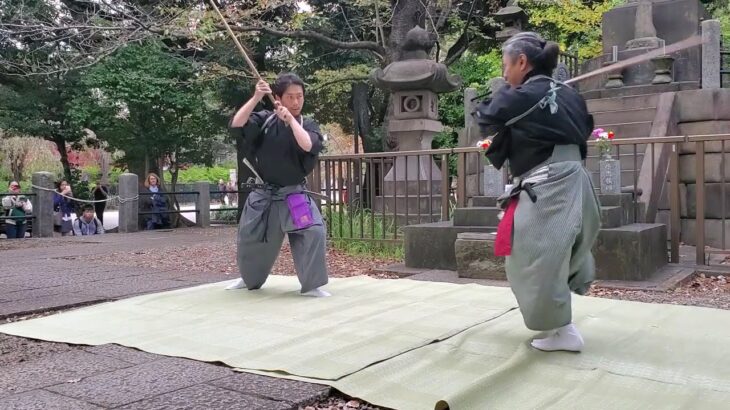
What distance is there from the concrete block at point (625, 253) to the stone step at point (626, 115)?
4.33 metres

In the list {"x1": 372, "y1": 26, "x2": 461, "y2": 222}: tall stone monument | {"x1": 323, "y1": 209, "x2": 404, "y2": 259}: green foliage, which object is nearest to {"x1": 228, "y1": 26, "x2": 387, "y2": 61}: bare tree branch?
{"x1": 372, "y1": 26, "x2": 461, "y2": 222}: tall stone monument

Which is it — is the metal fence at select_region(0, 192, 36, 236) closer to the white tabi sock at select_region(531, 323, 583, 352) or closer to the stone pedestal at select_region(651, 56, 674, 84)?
the stone pedestal at select_region(651, 56, 674, 84)

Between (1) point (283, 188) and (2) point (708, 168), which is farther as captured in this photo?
(2) point (708, 168)

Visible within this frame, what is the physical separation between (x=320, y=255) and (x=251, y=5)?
1090 cm

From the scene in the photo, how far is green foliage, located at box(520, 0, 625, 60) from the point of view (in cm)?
1437

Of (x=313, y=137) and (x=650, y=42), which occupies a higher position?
(x=650, y=42)

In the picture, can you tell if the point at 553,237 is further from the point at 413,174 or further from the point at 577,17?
the point at 577,17

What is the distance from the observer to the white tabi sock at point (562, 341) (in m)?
3.08

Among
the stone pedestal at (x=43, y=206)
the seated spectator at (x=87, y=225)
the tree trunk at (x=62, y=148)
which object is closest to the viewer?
the stone pedestal at (x=43, y=206)

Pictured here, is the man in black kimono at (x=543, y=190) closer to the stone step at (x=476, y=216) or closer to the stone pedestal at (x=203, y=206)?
the stone step at (x=476, y=216)

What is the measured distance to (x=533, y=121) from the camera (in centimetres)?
308

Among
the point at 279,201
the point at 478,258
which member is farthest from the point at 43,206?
the point at 478,258

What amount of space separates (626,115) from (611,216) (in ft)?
15.2

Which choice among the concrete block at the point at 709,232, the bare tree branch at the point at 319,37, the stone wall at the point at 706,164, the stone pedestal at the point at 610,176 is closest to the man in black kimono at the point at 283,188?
the stone pedestal at the point at 610,176
